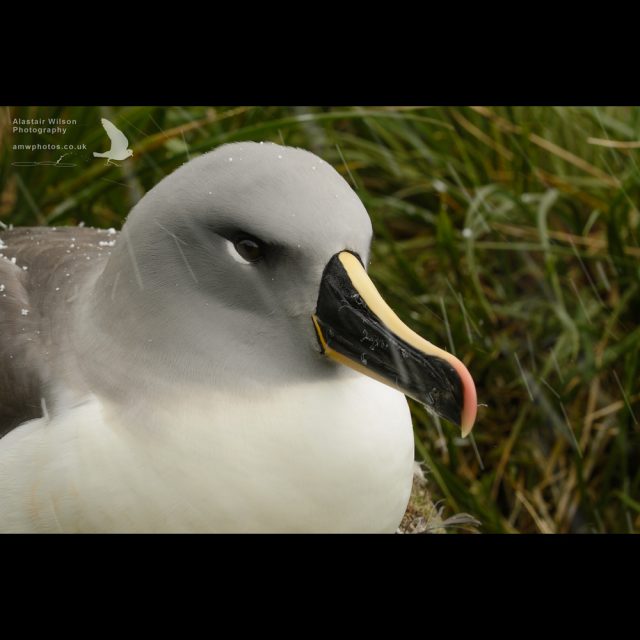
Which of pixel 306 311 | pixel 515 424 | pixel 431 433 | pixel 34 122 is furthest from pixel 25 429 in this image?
pixel 515 424

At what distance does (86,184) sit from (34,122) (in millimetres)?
305

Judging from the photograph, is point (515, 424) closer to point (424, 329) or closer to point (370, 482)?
point (424, 329)

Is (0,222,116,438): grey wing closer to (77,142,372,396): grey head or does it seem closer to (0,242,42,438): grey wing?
(0,242,42,438): grey wing

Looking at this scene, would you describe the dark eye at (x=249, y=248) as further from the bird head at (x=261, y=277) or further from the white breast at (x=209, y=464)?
the white breast at (x=209, y=464)

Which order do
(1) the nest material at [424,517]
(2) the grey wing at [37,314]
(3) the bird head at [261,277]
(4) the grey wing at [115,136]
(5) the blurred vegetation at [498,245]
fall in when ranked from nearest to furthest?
(3) the bird head at [261,277], (2) the grey wing at [37,314], (1) the nest material at [424,517], (4) the grey wing at [115,136], (5) the blurred vegetation at [498,245]

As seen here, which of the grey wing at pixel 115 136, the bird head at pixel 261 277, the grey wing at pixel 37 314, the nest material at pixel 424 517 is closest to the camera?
the bird head at pixel 261 277

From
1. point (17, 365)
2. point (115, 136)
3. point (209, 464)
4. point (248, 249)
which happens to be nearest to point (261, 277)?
point (248, 249)

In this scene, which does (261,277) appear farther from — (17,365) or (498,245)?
(498,245)

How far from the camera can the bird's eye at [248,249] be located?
91.0 inches

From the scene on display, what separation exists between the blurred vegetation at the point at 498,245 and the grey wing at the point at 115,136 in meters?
0.05

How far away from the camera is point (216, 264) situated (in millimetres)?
2359

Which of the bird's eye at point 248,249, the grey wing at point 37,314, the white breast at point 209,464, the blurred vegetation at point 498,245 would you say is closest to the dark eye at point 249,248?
the bird's eye at point 248,249

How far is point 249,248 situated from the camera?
233 centimetres

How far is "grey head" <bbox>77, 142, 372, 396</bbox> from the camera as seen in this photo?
227 cm
